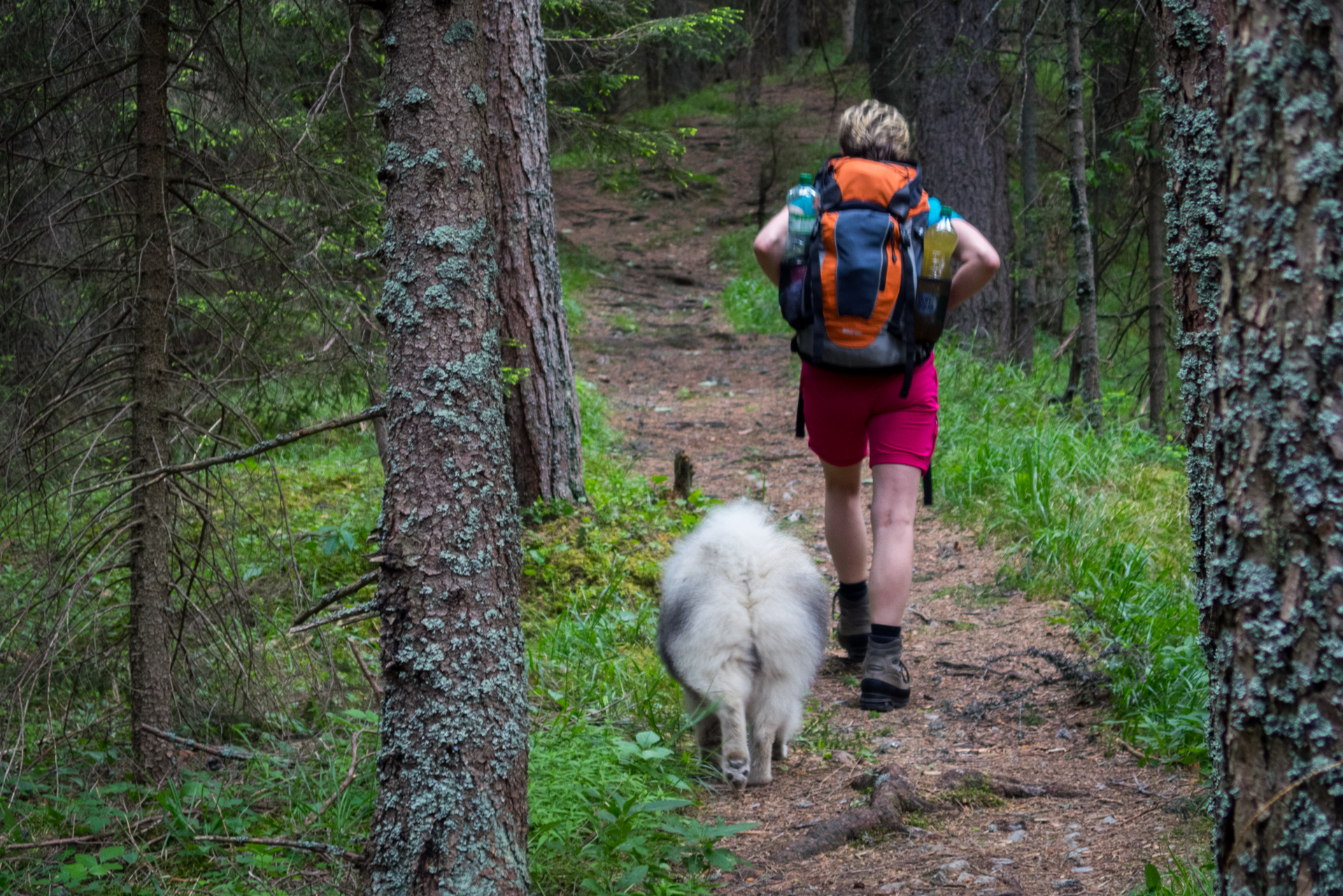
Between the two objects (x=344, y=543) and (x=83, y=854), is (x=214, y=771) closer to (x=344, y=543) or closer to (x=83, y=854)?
(x=83, y=854)

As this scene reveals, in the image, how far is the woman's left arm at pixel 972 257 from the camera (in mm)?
3639

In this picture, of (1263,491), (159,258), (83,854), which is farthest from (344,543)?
(1263,491)

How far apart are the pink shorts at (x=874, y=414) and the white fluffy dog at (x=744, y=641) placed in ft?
1.88

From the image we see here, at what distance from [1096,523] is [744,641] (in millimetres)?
2975

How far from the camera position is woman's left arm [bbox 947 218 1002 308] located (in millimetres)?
3639

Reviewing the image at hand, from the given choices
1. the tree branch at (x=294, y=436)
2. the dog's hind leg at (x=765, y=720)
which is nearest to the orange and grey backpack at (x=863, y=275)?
the dog's hind leg at (x=765, y=720)

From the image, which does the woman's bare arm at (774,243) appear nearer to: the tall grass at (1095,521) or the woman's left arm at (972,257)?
the woman's left arm at (972,257)

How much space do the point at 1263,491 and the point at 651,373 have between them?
10.3 meters

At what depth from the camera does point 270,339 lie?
4137mm

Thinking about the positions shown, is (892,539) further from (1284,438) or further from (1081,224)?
(1081,224)

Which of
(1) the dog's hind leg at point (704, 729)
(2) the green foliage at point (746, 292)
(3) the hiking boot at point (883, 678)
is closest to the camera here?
(1) the dog's hind leg at point (704, 729)

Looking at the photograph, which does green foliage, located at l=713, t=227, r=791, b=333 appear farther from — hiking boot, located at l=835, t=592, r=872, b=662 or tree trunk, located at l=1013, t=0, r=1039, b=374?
hiking boot, located at l=835, t=592, r=872, b=662

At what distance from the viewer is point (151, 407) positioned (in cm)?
360

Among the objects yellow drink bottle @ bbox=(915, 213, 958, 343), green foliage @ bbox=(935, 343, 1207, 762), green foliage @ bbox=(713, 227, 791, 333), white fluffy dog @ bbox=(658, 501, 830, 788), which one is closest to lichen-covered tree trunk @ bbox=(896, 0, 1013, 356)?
green foliage @ bbox=(935, 343, 1207, 762)
